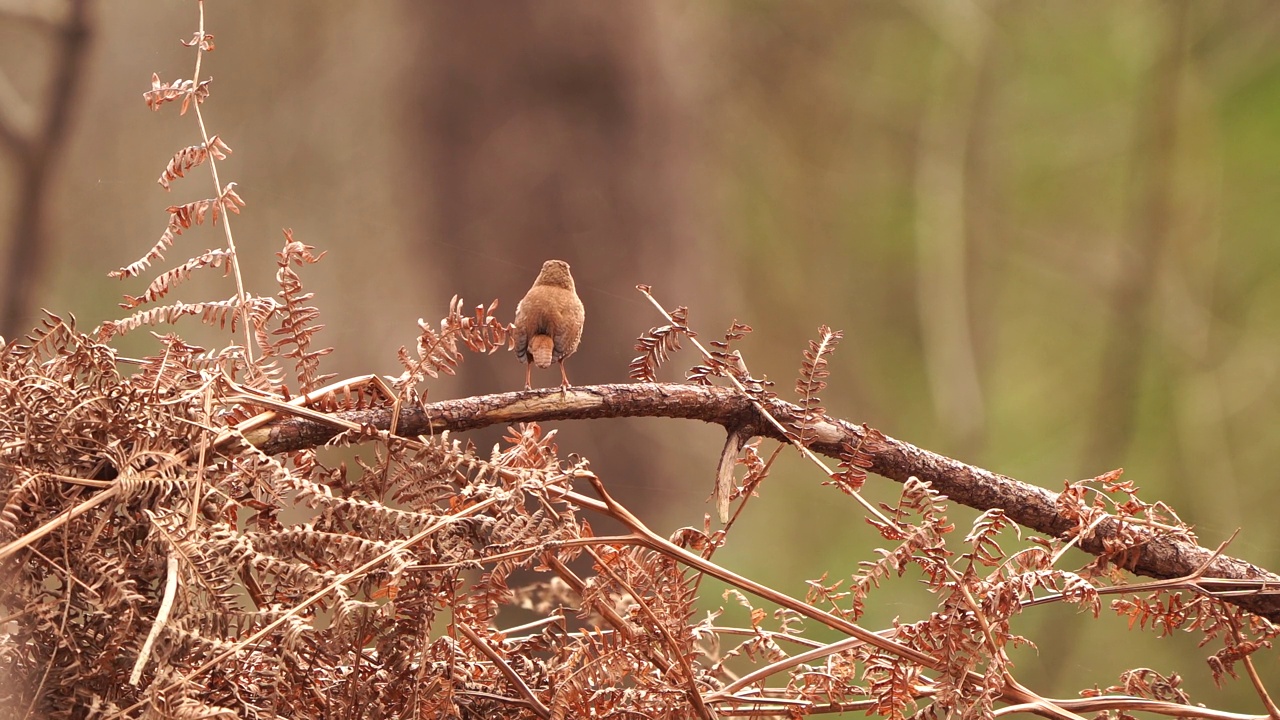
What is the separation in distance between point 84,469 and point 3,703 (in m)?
0.15

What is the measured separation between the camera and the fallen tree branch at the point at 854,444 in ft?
2.71

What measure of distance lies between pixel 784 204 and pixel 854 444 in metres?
1.75

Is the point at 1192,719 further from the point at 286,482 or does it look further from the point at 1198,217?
the point at 1198,217

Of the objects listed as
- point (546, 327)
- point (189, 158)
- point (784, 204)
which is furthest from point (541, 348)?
point (784, 204)

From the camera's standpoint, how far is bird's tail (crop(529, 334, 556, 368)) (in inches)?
35.5

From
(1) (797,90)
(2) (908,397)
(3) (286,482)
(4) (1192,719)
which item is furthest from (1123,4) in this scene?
(3) (286,482)

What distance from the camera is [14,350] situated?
704mm

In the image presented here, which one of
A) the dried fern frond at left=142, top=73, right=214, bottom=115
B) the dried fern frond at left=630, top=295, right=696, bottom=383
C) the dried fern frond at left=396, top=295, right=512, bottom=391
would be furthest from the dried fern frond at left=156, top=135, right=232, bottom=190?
the dried fern frond at left=630, top=295, right=696, bottom=383

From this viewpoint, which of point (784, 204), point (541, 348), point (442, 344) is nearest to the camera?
point (442, 344)

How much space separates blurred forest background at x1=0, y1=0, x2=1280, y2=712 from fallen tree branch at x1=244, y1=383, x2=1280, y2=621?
1077mm

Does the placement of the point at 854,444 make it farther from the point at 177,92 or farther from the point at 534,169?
the point at 534,169

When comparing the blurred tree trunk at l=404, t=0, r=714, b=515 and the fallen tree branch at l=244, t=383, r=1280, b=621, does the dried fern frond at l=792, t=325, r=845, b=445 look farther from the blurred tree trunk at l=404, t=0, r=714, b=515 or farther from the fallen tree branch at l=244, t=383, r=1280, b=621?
the blurred tree trunk at l=404, t=0, r=714, b=515

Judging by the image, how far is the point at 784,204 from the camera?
2.60 meters

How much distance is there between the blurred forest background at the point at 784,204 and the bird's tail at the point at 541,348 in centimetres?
106
